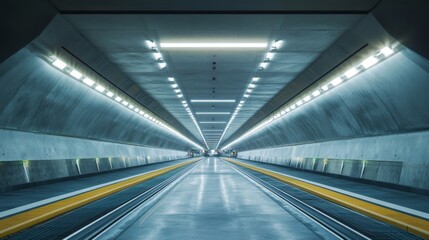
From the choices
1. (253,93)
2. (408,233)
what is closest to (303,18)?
(408,233)

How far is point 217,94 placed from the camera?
27.9 metres

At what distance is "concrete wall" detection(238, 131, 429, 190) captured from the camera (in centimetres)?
1559

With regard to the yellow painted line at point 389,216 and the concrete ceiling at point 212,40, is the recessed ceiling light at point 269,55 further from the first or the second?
the yellow painted line at point 389,216

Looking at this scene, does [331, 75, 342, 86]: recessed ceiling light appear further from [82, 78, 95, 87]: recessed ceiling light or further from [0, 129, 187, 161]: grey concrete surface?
[0, 129, 187, 161]: grey concrete surface

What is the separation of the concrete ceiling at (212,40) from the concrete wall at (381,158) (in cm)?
456

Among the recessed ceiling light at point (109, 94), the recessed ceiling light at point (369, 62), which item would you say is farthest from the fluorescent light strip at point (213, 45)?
the recessed ceiling light at point (109, 94)

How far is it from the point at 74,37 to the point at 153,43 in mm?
2524

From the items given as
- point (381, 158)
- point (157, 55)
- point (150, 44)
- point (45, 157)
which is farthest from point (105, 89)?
point (381, 158)

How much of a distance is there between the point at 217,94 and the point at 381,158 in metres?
11.6

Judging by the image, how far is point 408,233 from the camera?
8.73 m

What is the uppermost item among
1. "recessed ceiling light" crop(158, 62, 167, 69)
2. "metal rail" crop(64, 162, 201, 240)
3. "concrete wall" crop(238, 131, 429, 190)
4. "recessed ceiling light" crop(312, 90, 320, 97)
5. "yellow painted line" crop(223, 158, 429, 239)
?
"recessed ceiling light" crop(312, 90, 320, 97)

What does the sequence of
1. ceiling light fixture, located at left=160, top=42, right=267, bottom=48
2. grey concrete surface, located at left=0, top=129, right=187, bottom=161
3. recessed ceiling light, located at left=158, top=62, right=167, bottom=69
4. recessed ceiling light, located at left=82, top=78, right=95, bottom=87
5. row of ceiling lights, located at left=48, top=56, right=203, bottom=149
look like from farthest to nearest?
recessed ceiling light, located at left=82, top=78, right=95, bottom=87
recessed ceiling light, located at left=158, top=62, right=167, bottom=69
grey concrete surface, located at left=0, top=129, right=187, bottom=161
row of ceiling lights, located at left=48, top=56, right=203, bottom=149
ceiling light fixture, located at left=160, top=42, right=267, bottom=48

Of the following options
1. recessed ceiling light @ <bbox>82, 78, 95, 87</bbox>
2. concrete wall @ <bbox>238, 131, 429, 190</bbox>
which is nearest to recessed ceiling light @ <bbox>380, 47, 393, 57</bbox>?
concrete wall @ <bbox>238, 131, 429, 190</bbox>

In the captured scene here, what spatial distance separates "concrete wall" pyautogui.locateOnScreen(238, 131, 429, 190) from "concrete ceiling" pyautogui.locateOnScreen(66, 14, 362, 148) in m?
4.56
